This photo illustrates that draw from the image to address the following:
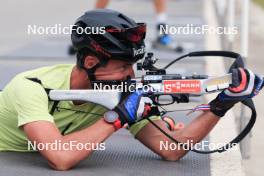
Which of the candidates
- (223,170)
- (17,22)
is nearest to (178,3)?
(17,22)

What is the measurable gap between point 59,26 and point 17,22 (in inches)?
54.7

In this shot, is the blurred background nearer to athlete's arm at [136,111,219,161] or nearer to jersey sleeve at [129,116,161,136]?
athlete's arm at [136,111,219,161]

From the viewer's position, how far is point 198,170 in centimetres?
408

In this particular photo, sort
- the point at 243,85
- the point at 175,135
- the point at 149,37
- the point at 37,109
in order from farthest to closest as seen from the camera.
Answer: the point at 149,37, the point at 175,135, the point at 37,109, the point at 243,85

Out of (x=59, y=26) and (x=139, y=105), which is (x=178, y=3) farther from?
(x=139, y=105)

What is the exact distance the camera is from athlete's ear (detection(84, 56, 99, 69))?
148 inches

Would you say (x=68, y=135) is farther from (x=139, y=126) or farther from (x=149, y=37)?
(x=149, y=37)

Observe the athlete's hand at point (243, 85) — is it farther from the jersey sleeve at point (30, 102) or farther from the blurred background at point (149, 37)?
the blurred background at point (149, 37)

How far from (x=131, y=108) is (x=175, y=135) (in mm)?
511

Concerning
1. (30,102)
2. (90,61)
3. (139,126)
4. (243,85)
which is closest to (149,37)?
(139,126)

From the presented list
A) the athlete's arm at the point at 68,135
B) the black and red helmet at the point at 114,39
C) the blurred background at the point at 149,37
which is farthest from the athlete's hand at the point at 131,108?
the blurred background at the point at 149,37

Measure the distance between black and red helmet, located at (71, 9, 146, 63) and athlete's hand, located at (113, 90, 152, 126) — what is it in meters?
0.22

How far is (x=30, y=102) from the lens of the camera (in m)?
3.72

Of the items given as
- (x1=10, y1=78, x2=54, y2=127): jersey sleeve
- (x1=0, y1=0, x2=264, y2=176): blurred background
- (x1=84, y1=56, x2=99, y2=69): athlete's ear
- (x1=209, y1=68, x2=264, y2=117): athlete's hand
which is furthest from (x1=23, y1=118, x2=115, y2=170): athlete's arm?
(x1=0, y1=0, x2=264, y2=176): blurred background
